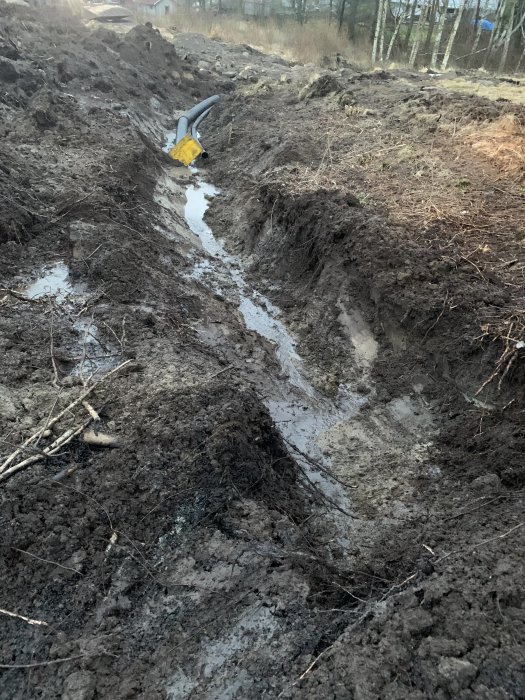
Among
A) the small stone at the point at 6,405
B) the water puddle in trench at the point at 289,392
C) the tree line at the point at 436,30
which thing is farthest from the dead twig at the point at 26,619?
the tree line at the point at 436,30

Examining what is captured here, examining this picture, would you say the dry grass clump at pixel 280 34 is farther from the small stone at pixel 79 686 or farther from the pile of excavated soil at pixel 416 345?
the small stone at pixel 79 686

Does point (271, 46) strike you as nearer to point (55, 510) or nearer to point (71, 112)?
point (71, 112)

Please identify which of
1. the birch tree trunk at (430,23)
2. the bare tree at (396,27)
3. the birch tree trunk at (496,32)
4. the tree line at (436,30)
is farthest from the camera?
the bare tree at (396,27)

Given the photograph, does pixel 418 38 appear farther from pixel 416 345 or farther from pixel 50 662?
pixel 50 662

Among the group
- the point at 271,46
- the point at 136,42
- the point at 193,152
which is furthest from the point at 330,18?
the point at 193,152

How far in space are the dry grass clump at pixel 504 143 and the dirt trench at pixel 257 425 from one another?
15.6 inches

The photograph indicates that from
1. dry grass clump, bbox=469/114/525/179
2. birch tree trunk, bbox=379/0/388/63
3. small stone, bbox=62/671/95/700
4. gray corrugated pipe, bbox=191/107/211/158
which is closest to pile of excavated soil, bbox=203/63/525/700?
dry grass clump, bbox=469/114/525/179

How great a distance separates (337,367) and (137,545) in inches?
151

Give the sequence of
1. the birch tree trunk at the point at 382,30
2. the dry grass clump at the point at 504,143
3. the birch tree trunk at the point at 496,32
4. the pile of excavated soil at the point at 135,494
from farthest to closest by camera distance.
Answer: the birch tree trunk at the point at 382,30
the birch tree trunk at the point at 496,32
the dry grass clump at the point at 504,143
the pile of excavated soil at the point at 135,494

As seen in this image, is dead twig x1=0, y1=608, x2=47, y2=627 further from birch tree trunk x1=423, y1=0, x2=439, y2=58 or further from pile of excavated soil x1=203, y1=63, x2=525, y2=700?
birch tree trunk x1=423, y1=0, x2=439, y2=58

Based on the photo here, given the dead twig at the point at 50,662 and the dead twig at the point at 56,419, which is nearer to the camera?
the dead twig at the point at 50,662

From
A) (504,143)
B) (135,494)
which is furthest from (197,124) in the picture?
(135,494)

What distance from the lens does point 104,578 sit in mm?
3211

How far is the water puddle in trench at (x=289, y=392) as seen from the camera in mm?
5406
